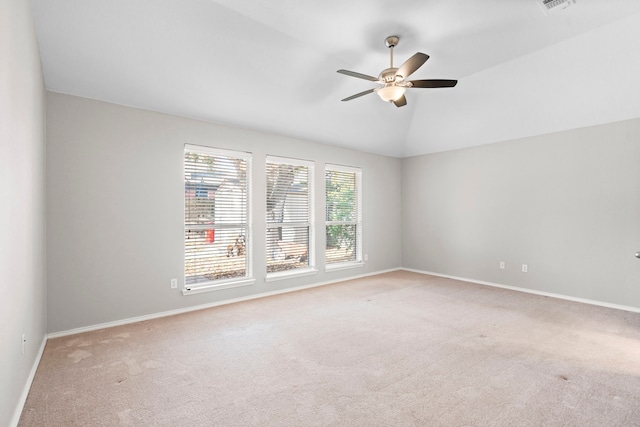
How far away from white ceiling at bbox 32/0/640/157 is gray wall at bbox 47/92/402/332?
0.84 feet

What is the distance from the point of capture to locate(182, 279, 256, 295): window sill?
162 inches

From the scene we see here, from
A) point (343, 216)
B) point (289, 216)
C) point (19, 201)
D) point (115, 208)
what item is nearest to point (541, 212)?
point (343, 216)

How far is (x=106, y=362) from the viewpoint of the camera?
8.80 ft

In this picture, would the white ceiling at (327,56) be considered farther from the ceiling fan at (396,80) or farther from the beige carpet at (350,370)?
the beige carpet at (350,370)

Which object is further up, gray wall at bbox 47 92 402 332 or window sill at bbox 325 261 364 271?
gray wall at bbox 47 92 402 332

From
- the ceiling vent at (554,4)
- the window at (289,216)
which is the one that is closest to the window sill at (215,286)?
the window at (289,216)

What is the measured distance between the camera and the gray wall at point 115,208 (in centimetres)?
328

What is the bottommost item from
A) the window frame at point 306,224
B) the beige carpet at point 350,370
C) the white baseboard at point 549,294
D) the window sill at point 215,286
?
the beige carpet at point 350,370

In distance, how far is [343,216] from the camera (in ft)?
19.8

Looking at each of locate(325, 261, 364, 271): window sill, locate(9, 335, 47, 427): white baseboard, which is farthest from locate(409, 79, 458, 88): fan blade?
locate(9, 335, 47, 427): white baseboard

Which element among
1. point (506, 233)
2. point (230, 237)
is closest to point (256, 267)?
point (230, 237)

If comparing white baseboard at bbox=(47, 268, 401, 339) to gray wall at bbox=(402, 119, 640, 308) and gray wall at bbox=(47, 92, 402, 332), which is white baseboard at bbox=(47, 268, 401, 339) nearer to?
gray wall at bbox=(47, 92, 402, 332)

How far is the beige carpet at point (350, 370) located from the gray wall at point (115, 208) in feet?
1.13

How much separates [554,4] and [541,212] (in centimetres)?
311
